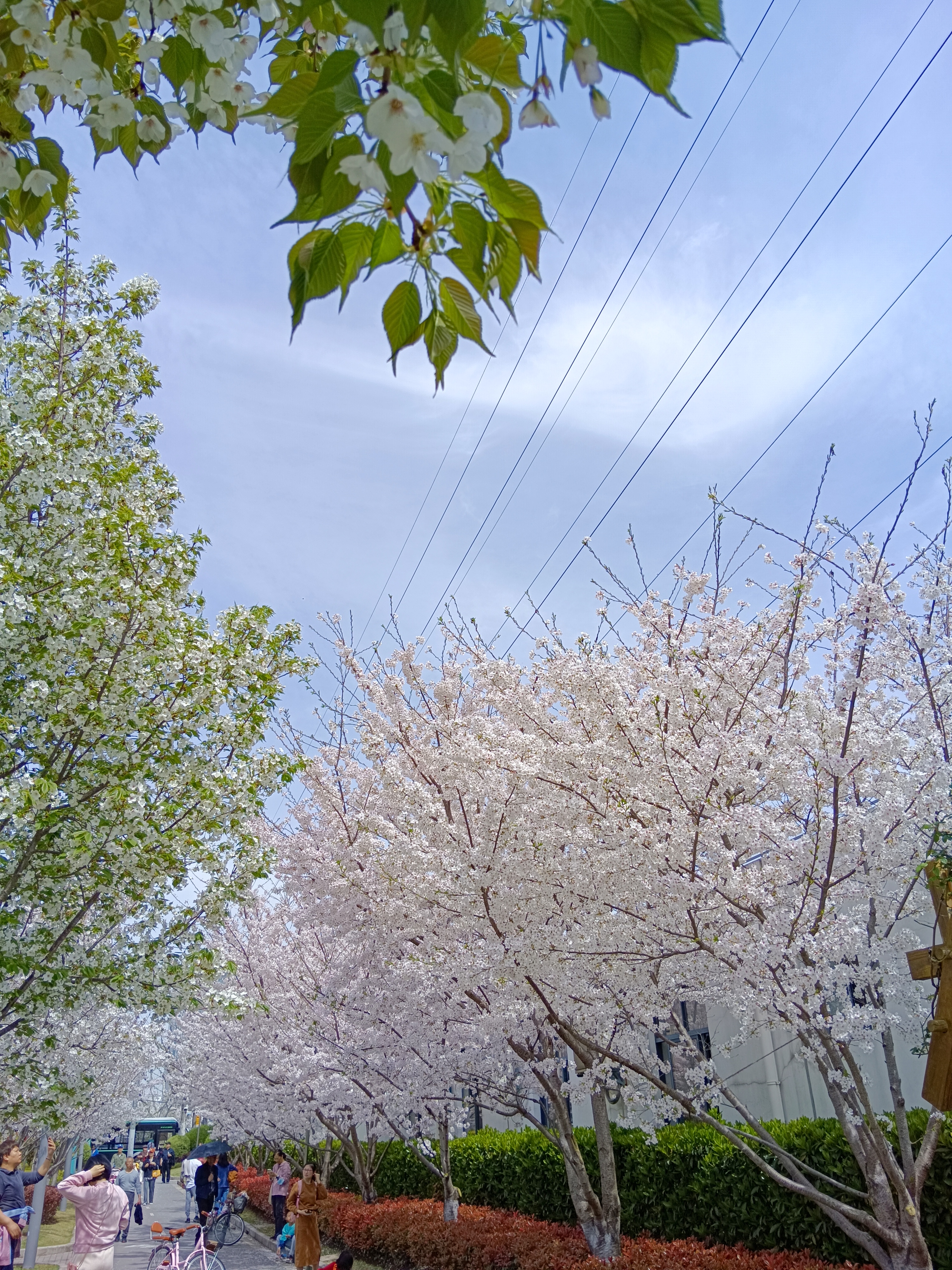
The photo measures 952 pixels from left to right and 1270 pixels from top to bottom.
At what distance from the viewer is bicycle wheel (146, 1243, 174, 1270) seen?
11.0 meters

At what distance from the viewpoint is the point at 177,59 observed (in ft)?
6.59

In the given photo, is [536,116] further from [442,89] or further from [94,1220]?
[94,1220]

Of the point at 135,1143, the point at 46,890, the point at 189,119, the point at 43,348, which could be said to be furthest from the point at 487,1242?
the point at 135,1143

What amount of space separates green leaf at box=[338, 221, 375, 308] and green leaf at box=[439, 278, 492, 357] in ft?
0.45

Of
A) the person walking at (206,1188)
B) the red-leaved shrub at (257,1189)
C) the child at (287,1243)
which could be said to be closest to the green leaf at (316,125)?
the child at (287,1243)

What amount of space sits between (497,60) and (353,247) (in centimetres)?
33

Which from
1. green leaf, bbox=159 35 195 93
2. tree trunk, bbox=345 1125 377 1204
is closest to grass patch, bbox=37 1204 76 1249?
tree trunk, bbox=345 1125 377 1204

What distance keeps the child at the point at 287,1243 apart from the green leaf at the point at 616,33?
18.2 metres

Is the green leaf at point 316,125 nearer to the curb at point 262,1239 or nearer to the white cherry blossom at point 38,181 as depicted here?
the white cherry blossom at point 38,181

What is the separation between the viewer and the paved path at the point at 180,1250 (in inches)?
605

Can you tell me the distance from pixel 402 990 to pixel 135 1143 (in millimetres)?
90803

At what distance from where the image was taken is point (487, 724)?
28.1 ft

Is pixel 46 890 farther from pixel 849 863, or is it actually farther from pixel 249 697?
pixel 849 863

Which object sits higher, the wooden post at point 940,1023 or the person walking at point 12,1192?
the wooden post at point 940,1023
